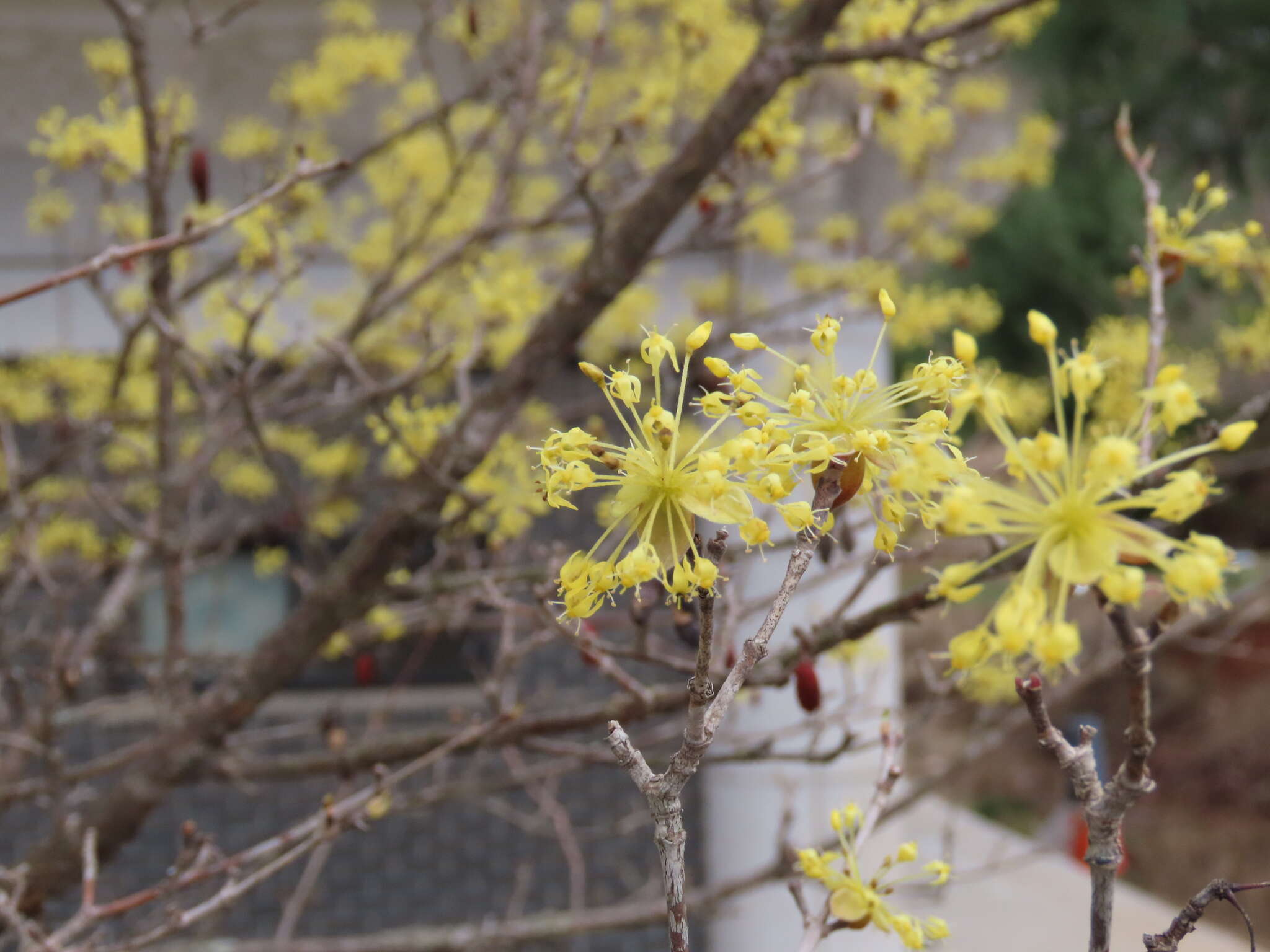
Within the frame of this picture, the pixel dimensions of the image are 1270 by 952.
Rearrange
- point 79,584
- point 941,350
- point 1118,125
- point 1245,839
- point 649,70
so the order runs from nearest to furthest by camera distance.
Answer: point 1118,125, point 79,584, point 649,70, point 941,350, point 1245,839

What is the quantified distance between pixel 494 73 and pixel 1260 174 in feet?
12.8

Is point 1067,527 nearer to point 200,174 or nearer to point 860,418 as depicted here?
point 860,418

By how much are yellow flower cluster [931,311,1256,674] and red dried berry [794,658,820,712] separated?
516 mm

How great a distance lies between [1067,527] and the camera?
455mm

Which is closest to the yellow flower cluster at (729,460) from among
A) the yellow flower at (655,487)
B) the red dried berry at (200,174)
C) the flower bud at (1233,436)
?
the yellow flower at (655,487)

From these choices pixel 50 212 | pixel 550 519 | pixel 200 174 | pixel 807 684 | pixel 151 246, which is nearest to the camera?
pixel 151 246

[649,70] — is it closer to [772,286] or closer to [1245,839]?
[772,286]

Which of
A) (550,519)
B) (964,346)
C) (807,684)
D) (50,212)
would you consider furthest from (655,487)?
(550,519)

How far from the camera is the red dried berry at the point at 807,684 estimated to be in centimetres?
97

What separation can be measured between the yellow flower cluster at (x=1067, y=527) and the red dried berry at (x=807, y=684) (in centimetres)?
52

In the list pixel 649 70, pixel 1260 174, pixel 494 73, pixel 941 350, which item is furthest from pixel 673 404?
pixel 1260 174

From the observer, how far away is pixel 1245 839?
5.41 metres

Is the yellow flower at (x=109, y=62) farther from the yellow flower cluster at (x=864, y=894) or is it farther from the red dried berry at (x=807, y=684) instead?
the yellow flower cluster at (x=864, y=894)

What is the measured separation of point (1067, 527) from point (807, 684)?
547mm
